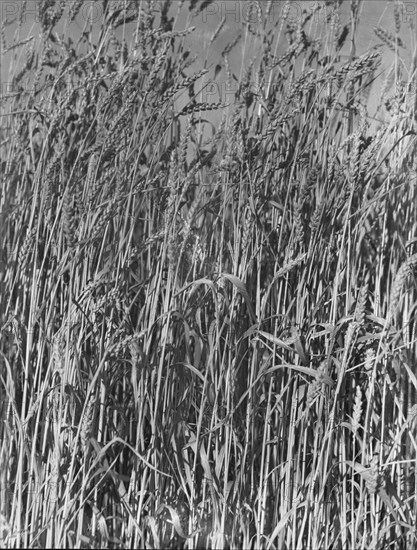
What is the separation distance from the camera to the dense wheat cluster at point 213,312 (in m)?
1.60

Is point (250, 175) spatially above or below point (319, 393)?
above

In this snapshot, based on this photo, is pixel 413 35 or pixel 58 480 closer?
pixel 58 480

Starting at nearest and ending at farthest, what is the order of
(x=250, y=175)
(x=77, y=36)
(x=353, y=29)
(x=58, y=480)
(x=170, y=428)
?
(x=58, y=480), (x=170, y=428), (x=250, y=175), (x=353, y=29), (x=77, y=36)

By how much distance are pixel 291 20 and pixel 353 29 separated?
20 centimetres

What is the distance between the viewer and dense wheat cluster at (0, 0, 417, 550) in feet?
5.26

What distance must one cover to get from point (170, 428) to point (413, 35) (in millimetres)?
1218

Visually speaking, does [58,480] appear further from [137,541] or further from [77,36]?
[77,36]

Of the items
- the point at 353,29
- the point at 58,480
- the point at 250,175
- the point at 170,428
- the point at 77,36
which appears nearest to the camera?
the point at 58,480

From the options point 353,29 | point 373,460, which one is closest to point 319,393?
point 373,460

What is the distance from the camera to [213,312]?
1.79 m

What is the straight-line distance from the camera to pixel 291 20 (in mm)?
2074

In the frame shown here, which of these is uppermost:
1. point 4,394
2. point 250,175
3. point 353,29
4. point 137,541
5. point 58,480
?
point 353,29

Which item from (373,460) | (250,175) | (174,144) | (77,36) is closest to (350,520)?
(373,460)

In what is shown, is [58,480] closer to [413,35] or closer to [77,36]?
[77,36]
